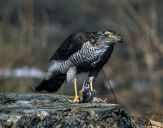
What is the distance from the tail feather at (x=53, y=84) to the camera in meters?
7.72

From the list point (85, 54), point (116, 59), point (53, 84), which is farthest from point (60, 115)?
point (116, 59)

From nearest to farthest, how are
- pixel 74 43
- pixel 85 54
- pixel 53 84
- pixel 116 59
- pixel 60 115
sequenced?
pixel 60 115 → pixel 85 54 → pixel 74 43 → pixel 53 84 → pixel 116 59

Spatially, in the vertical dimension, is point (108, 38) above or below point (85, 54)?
above

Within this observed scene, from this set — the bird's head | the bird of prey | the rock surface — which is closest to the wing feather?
the bird of prey

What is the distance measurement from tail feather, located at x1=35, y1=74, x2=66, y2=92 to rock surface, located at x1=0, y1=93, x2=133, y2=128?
1.40 m

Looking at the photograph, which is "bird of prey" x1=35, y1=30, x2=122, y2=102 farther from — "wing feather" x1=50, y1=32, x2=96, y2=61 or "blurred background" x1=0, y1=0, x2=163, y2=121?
"blurred background" x1=0, y1=0, x2=163, y2=121

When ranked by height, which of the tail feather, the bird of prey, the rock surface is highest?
the bird of prey

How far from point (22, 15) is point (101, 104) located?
5.00m

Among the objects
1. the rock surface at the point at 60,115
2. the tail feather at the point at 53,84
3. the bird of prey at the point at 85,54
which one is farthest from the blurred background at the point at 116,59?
the rock surface at the point at 60,115

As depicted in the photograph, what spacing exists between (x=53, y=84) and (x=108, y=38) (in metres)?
1.10

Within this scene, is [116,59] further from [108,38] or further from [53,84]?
[108,38]

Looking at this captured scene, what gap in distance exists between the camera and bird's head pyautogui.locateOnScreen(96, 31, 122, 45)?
684cm

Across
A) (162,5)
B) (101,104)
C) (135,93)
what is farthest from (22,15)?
(162,5)

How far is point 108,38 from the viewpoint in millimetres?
6922
